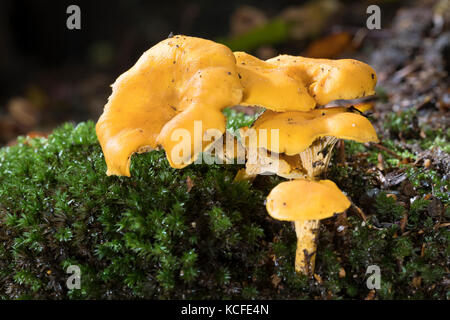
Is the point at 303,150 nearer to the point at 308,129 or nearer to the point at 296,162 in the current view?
the point at 308,129

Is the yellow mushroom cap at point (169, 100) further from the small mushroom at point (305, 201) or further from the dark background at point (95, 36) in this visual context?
the dark background at point (95, 36)

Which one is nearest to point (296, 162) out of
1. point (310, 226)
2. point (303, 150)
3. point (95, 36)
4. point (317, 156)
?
point (317, 156)

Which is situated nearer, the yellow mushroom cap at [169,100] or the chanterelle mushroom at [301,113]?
the yellow mushroom cap at [169,100]

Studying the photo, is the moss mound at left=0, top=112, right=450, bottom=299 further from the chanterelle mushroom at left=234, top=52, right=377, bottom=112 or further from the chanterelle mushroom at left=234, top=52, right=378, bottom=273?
the chanterelle mushroom at left=234, top=52, right=377, bottom=112

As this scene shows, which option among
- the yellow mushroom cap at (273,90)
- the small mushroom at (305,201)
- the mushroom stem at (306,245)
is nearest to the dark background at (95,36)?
the yellow mushroom cap at (273,90)

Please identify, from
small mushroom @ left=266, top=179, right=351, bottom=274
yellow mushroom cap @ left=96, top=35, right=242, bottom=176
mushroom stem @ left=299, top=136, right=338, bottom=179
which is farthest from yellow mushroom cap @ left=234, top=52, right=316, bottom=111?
small mushroom @ left=266, top=179, right=351, bottom=274
